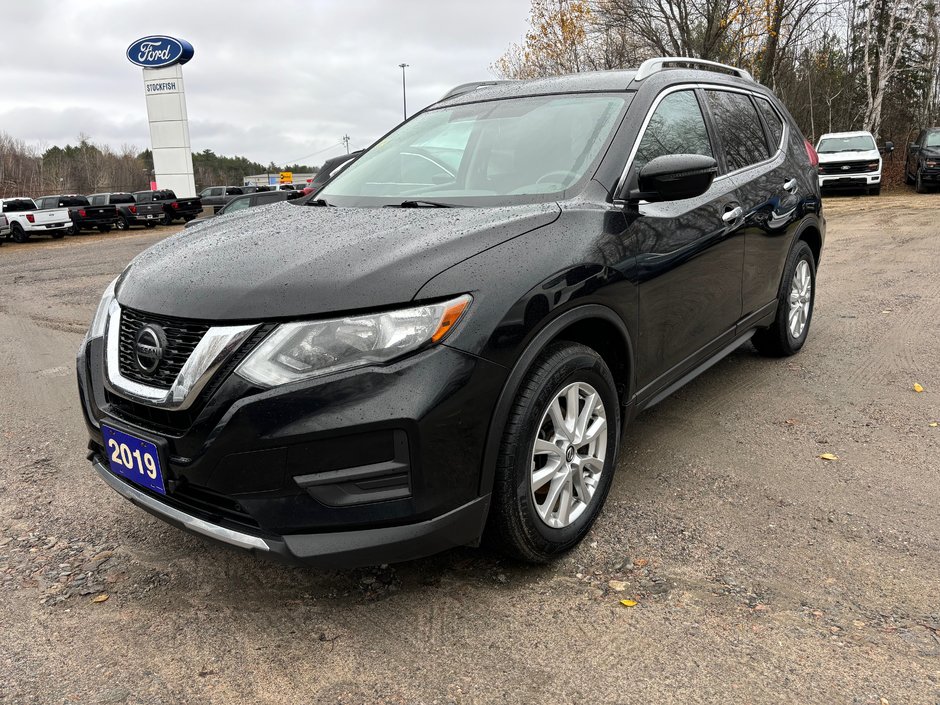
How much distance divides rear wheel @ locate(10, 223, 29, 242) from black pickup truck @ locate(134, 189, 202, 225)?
5742mm

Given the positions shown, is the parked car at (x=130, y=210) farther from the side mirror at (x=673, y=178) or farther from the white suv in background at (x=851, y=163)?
the side mirror at (x=673, y=178)

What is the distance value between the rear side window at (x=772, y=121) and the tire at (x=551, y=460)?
8.74ft

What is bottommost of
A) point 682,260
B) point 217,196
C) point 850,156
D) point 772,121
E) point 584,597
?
point 584,597

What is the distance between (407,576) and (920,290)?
665 cm

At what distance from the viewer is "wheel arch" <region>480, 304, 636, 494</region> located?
2.29 meters

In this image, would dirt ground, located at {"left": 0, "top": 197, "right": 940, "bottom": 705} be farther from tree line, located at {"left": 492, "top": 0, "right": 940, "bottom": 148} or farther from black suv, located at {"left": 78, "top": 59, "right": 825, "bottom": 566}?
tree line, located at {"left": 492, "top": 0, "right": 940, "bottom": 148}

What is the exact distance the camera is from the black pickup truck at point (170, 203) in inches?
1194

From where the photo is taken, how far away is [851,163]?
19078mm

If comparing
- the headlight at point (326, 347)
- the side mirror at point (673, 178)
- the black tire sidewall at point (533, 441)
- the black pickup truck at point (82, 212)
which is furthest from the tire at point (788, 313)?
the black pickup truck at point (82, 212)

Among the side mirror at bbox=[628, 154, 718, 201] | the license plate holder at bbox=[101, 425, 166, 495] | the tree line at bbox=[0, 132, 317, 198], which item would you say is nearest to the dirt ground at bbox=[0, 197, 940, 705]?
the license plate holder at bbox=[101, 425, 166, 495]

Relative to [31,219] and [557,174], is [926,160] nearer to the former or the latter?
[557,174]

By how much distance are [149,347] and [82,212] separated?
28186 millimetres

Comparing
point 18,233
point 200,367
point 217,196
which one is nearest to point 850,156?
point 200,367

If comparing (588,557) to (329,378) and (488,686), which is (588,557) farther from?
(329,378)
